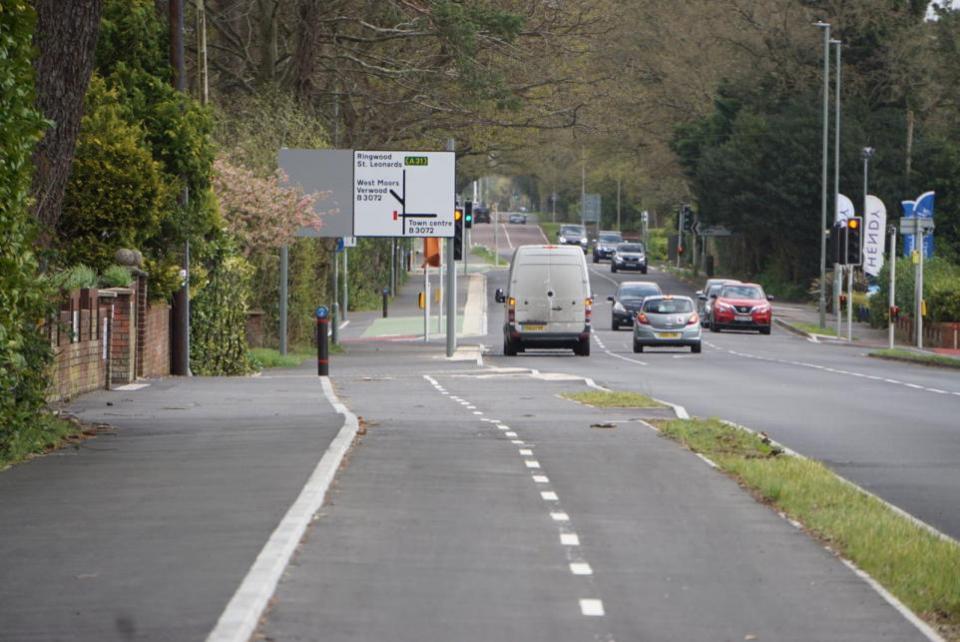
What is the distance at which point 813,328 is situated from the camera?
210 ft

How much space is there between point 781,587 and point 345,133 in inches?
1774

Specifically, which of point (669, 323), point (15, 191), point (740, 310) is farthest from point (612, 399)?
point (740, 310)

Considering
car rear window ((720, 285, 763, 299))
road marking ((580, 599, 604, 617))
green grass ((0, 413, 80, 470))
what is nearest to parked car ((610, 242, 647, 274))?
car rear window ((720, 285, 763, 299))

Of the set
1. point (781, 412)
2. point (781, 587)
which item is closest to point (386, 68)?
point (781, 412)

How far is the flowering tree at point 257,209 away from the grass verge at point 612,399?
13.9m

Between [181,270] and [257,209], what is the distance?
10314mm

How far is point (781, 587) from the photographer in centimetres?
962

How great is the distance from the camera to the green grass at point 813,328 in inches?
2426

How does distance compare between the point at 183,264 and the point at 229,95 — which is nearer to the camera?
the point at 183,264

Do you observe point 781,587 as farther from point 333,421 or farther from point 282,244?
point 282,244

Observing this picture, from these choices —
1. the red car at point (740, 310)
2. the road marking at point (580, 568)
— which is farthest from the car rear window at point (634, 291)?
the road marking at point (580, 568)

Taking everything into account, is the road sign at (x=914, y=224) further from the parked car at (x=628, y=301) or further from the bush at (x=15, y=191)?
the bush at (x=15, y=191)

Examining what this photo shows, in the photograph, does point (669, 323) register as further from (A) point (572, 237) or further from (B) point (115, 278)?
(A) point (572, 237)

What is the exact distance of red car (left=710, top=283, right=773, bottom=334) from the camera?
199ft
